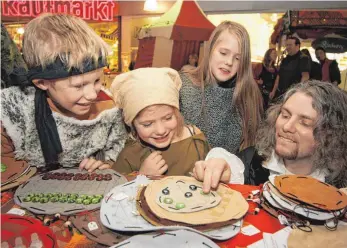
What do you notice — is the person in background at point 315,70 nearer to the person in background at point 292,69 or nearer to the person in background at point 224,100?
the person in background at point 292,69

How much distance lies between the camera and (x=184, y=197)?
90 cm

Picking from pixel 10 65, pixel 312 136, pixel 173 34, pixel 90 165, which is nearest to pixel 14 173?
pixel 90 165

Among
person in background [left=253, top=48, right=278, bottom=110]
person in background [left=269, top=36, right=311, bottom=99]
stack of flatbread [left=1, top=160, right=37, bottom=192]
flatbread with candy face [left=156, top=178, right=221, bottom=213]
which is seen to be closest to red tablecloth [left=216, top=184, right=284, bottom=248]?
flatbread with candy face [left=156, top=178, right=221, bottom=213]

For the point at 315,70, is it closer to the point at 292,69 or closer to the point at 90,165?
the point at 292,69

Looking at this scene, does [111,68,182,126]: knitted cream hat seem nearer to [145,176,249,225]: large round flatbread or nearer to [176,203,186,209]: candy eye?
[145,176,249,225]: large round flatbread

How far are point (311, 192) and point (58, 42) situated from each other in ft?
3.16

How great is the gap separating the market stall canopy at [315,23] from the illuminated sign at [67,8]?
9.98 ft

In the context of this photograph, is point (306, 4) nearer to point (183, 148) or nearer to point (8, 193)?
point (183, 148)

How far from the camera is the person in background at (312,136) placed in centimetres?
129

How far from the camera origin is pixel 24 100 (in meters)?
1.10

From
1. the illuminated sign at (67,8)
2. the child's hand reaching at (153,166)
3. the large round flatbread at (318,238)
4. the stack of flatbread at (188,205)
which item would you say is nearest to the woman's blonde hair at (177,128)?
the child's hand reaching at (153,166)

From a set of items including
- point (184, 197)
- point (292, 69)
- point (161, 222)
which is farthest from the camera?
point (292, 69)

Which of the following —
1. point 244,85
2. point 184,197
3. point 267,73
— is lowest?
point 267,73

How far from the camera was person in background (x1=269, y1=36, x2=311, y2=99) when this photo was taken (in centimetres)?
425
